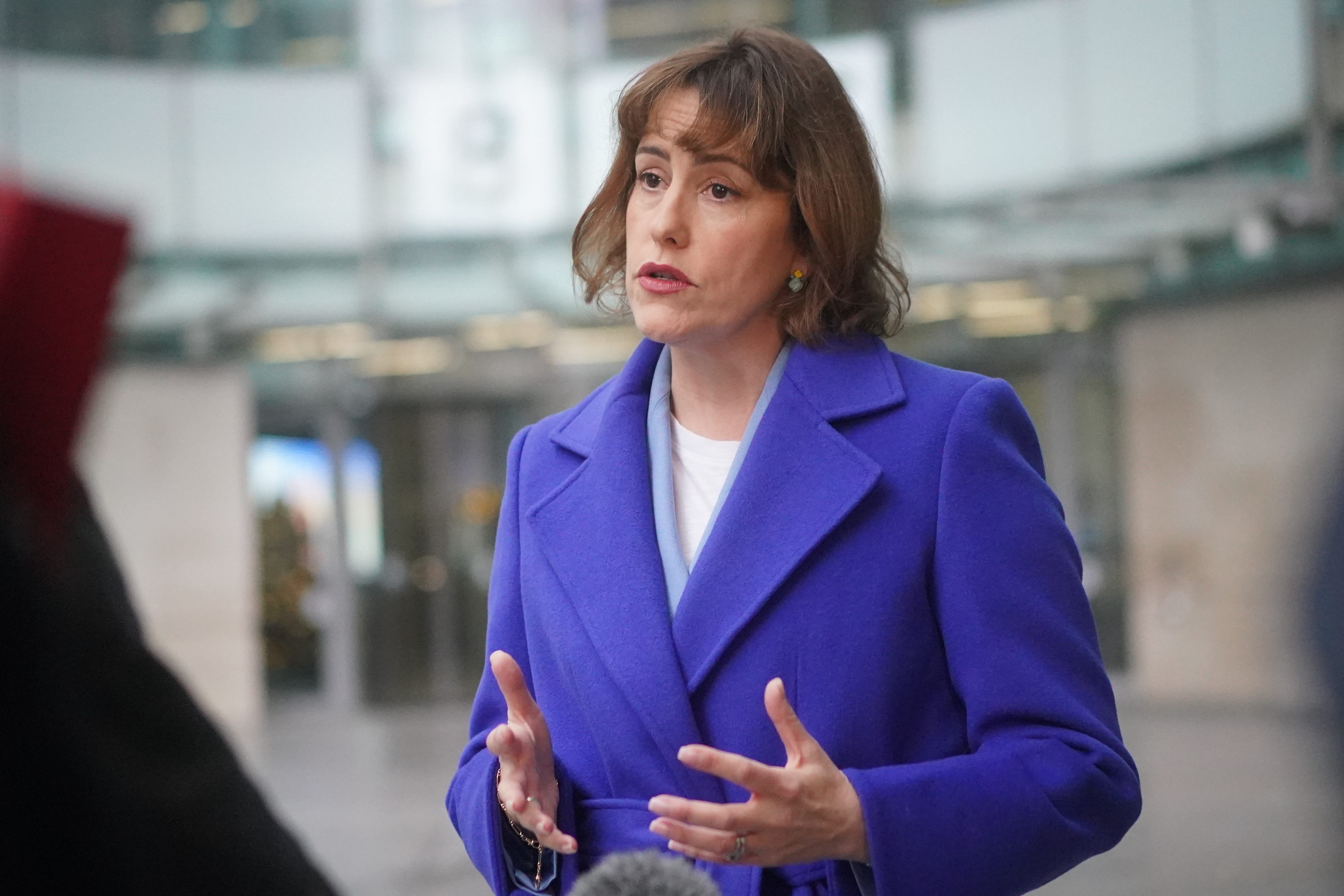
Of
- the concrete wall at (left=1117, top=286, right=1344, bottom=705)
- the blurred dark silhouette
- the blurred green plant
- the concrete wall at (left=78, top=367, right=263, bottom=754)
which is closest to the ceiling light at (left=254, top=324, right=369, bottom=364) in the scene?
the concrete wall at (left=78, top=367, right=263, bottom=754)

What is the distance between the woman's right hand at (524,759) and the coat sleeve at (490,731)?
43 millimetres

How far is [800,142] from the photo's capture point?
1700mm

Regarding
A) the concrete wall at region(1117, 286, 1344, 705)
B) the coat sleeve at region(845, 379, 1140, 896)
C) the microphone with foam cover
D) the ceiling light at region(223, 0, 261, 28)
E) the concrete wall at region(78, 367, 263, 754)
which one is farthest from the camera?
the concrete wall at region(78, 367, 263, 754)

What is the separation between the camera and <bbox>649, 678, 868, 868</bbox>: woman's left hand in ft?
4.26

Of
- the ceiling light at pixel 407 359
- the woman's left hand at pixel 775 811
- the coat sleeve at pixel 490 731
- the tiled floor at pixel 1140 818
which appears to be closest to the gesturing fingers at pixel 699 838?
the woman's left hand at pixel 775 811

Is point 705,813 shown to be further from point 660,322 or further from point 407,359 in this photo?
point 407,359

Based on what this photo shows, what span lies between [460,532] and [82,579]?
11.3 m

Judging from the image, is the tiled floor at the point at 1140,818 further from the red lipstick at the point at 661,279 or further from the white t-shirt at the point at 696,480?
the red lipstick at the point at 661,279

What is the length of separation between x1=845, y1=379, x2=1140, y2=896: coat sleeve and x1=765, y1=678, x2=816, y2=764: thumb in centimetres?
8

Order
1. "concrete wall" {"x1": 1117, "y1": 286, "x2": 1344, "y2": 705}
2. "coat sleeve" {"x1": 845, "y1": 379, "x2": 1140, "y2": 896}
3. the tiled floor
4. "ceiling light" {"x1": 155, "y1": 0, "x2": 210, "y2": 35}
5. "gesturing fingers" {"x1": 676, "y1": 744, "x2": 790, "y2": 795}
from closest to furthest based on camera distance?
"gesturing fingers" {"x1": 676, "y1": 744, "x2": 790, "y2": 795} → "coat sleeve" {"x1": 845, "y1": 379, "x2": 1140, "y2": 896} → the tiled floor → "concrete wall" {"x1": 1117, "y1": 286, "x2": 1344, "y2": 705} → "ceiling light" {"x1": 155, "y1": 0, "x2": 210, "y2": 35}

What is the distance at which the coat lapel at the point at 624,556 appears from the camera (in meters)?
1.58

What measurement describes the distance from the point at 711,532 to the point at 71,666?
Result: 3.60ft

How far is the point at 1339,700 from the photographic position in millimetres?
550

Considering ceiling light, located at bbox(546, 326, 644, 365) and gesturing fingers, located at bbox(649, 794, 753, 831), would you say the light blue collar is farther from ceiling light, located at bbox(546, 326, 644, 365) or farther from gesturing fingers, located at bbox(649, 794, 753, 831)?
ceiling light, located at bbox(546, 326, 644, 365)
